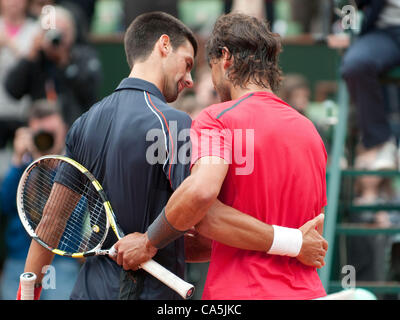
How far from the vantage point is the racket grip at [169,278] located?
2.69 m

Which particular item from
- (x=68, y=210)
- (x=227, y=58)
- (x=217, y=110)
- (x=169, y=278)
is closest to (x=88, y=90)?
(x=68, y=210)

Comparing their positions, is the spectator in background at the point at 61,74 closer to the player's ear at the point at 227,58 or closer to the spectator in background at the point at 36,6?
the spectator in background at the point at 36,6

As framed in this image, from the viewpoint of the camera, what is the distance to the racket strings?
2953mm

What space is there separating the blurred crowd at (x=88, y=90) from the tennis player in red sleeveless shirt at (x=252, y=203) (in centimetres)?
224

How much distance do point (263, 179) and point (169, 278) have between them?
0.51m

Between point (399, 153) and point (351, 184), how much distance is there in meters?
0.56

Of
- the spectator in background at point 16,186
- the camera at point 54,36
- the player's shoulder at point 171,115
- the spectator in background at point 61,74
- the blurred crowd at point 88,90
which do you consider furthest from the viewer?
the spectator in background at point 61,74

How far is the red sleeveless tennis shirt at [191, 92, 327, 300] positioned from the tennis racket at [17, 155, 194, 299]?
463 mm

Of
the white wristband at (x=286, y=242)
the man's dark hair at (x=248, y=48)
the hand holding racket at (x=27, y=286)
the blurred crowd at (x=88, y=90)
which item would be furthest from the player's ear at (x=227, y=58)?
the blurred crowd at (x=88, y=90)

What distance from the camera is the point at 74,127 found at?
298 centimetres

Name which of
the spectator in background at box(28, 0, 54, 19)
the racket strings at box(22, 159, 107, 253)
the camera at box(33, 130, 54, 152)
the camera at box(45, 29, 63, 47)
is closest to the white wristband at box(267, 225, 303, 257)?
the racket strings at box(22, 159, 107, 253)

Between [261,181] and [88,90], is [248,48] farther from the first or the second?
[88,90]

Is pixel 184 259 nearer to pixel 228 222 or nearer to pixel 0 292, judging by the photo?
pixel 228 222
